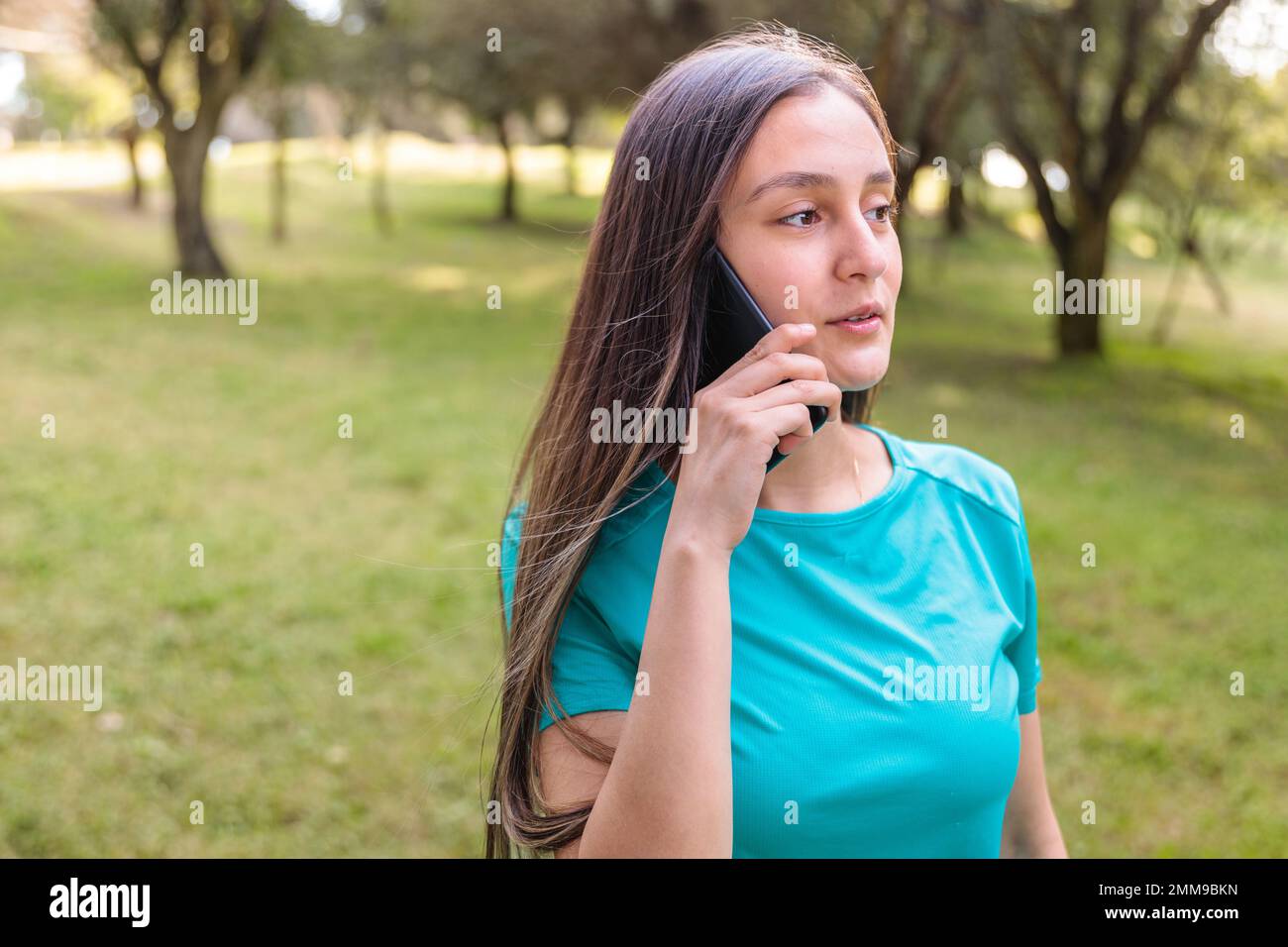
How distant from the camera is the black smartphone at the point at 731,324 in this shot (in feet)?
6.21

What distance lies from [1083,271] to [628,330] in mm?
16061

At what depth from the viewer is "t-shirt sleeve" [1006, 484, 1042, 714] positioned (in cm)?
219

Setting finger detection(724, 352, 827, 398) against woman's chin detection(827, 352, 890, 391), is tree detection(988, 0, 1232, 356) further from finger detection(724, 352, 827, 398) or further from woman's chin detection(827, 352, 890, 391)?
finger detection(724, 352, 827, 398)

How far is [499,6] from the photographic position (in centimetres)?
2145

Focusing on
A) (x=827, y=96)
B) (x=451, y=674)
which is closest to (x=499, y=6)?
(x=451, y=674)

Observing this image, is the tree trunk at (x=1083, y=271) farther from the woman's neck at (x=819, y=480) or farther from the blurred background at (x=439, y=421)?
the woman's neck at (x=819, y=480)

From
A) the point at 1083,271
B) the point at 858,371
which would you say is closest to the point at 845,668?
the point at 858,371

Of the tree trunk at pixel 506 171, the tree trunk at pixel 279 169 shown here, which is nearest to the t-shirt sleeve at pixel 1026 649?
the tree trunk at pixel 279 169

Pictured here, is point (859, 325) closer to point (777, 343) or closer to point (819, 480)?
point (777, 343)

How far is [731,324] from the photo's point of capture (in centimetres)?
193
